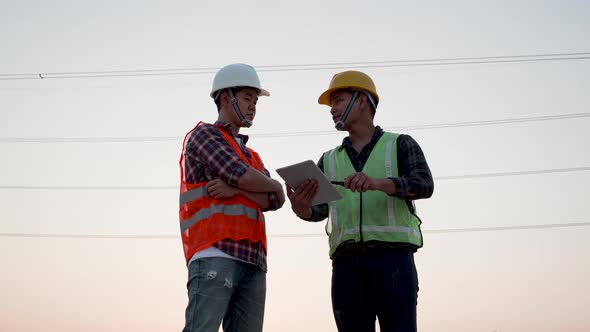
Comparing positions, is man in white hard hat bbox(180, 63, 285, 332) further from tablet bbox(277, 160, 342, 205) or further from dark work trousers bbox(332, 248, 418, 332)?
dark work trousers bbox(332, 248, 418, 332)

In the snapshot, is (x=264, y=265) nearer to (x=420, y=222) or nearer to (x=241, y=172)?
(x=241, y=172)

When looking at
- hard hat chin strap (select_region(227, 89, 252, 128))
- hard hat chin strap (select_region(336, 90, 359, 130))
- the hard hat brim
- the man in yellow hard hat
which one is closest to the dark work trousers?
the man in yellow hard hat

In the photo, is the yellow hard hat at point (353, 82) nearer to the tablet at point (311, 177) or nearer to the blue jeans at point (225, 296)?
the tablet at point (311, 177)

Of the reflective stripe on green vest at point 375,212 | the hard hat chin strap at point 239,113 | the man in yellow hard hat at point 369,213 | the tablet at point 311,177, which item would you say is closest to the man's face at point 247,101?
the hard hat chin strap at point 239,113

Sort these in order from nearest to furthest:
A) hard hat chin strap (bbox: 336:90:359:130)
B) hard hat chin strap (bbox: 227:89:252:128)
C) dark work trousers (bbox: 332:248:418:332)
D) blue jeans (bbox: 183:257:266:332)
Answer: blue jeans (bbox: 183:257:266:332) < dark work trousers (bbox: 332:248:418:332) < hard hat chin strap (bbox: 227:89:252:128) < hard hat chin strap (bbox: 336:90:359:130)

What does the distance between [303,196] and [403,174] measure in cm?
98

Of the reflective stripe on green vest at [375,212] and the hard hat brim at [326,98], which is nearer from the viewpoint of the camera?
the reflective stripe on green vest at [375,212]

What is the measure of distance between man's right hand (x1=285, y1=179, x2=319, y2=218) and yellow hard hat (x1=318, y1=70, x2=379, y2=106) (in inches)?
45.7

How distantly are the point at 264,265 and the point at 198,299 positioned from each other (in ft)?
2.49

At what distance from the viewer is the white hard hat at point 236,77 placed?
750 centimetres

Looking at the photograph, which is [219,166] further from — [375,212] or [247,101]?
[375,212]

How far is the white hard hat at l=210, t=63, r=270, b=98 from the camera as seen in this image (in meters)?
7.50

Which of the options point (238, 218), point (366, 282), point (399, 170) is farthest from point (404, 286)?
point (238, 218)

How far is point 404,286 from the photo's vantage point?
7.38 metres
